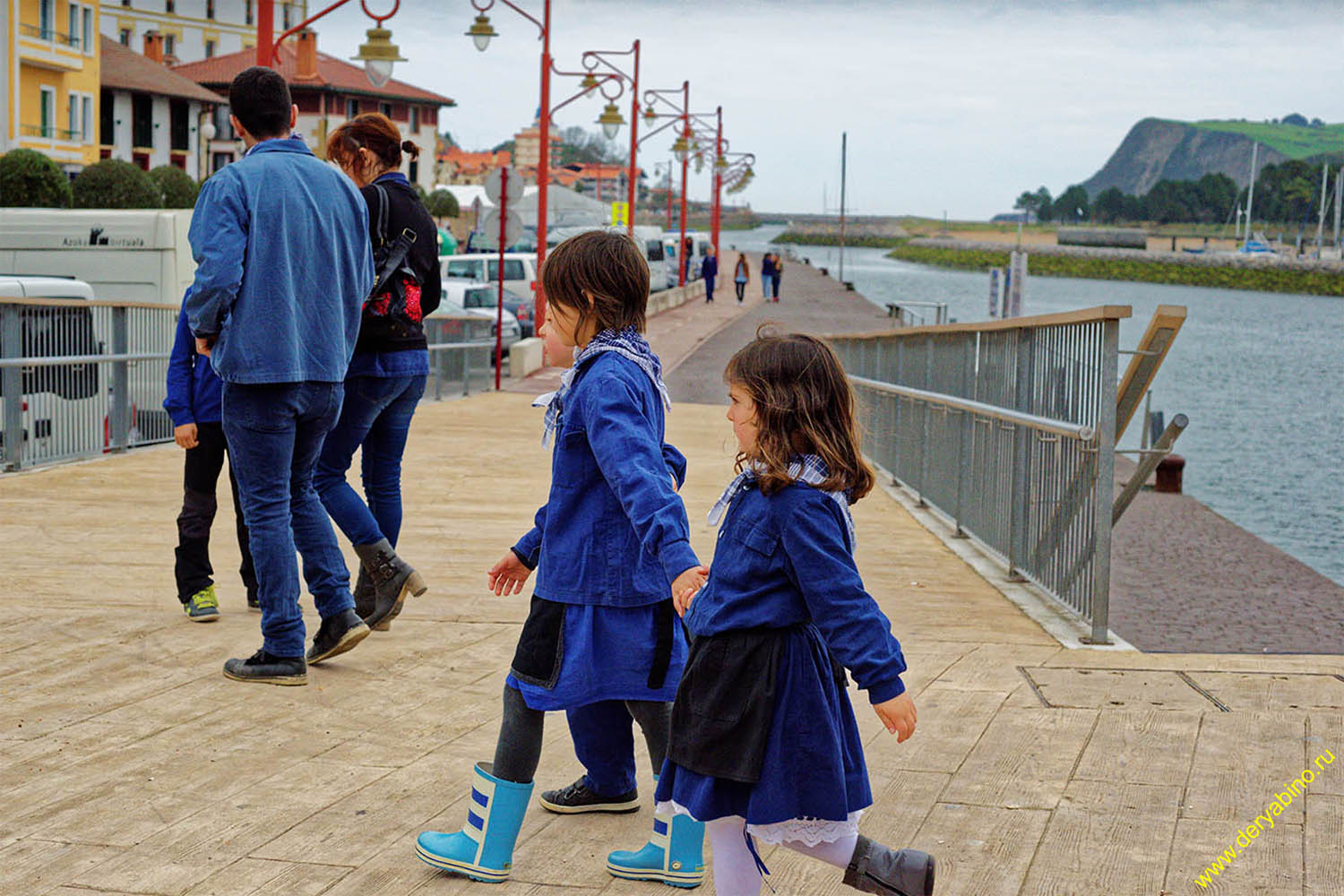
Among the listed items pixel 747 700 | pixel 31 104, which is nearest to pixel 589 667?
pixel 747 700

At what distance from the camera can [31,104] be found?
180 ft

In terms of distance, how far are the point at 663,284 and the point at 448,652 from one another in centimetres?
5137

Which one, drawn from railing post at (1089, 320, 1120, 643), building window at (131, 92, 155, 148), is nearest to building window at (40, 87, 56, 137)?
building window at (131, 92, 155, 148)

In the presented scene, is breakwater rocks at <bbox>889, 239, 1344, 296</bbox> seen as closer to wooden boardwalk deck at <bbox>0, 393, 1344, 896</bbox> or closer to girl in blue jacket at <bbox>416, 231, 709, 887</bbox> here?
wooden boardwalk deck at <bbox>0, 393, 1344, 896</bbox>

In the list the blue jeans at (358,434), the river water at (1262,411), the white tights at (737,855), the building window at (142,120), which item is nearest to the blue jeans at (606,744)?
the white tights at (737,855)

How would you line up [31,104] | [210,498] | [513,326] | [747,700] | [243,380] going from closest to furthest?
[747,700]
[243,380]
[210,498]
[513,326]
[31,104]

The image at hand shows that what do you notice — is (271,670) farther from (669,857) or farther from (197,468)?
(669,857)

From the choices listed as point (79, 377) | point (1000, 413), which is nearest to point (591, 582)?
point (1000, 413)

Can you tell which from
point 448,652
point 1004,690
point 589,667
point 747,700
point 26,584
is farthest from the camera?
point 26,584

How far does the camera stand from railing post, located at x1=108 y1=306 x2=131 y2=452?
10.9m

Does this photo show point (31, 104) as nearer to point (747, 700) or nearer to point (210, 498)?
point (210, 498)

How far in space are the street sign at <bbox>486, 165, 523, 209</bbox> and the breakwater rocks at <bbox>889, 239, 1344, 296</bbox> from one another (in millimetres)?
99726

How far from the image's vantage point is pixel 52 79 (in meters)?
56.3

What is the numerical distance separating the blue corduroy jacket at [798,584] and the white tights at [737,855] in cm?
35
